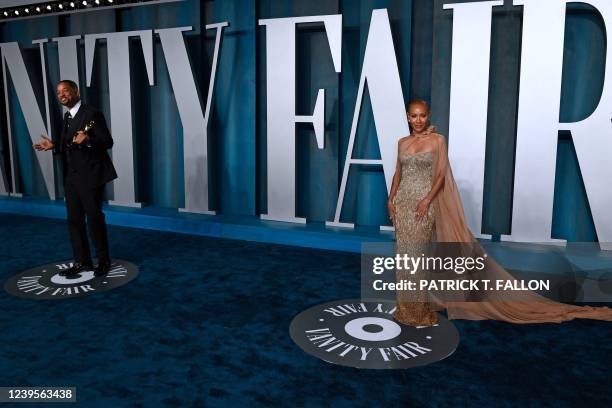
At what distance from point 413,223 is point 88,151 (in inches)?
108

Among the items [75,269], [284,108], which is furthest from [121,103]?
[75,269]

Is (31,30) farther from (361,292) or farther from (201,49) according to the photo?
(361,292)

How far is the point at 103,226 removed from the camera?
4.52 metres

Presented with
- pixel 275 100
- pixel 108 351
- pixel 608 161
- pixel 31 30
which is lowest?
pixel 108 351

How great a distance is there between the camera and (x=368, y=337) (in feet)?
11.0

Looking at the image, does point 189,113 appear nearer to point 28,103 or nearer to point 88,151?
point 88,151

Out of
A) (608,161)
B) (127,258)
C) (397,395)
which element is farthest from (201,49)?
(397,395)

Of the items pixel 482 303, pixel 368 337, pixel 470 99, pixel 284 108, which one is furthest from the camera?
pixel 284 108

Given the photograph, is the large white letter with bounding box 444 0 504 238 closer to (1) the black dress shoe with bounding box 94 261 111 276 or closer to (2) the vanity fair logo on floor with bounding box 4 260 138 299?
(2) the vanity fair logo on floor with bounding box 4 260 138 299

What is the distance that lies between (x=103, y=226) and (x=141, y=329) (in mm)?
1383

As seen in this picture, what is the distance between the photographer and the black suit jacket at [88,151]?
165 inches

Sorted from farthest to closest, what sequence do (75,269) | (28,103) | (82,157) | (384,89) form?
(28,103) < (384,89) < (75,269) < (82,157)

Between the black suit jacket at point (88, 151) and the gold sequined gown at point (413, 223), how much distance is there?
2.50m

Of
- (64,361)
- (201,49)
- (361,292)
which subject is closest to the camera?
(64,361)
